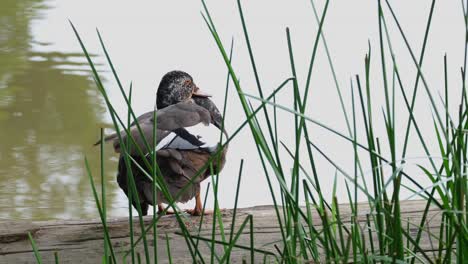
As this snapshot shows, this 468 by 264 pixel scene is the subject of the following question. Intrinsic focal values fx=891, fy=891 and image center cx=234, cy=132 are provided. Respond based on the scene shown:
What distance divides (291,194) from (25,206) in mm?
3520

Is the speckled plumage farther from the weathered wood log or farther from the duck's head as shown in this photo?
the weathered wood log

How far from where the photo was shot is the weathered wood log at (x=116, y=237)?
6.52 ft

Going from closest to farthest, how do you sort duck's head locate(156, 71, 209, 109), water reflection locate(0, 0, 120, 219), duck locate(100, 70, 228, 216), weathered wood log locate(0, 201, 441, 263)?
1. weathered wood log locate(0, 201, 441, 263)
2. duck locate(100, 70, 228, 216)
3. duck's head locate(156, 71, 209, 109)
4. water reflection locate(0, 0, 120, 219)

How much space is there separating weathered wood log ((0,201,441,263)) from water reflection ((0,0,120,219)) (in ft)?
7.18

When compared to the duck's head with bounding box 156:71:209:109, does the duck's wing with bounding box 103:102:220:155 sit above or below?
below

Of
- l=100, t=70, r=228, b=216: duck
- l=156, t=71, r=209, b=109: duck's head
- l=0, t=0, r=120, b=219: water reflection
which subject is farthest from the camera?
l=0, t=0, r=120, b=219: water reflection

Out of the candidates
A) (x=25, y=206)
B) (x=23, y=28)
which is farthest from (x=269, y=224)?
(x=23, y=28)

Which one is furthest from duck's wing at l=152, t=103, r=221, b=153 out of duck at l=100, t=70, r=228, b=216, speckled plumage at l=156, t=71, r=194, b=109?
speckled plumage at l=156, t=71, r=194, b=109

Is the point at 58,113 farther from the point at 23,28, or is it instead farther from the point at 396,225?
the point at 396,225

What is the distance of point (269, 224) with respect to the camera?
2.17 m

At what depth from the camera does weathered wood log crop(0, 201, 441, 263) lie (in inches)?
78.2

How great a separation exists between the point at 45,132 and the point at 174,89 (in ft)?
7.31

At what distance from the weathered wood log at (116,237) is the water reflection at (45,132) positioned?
219 cm

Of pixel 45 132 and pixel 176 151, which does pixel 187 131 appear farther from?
pixel 45 132
